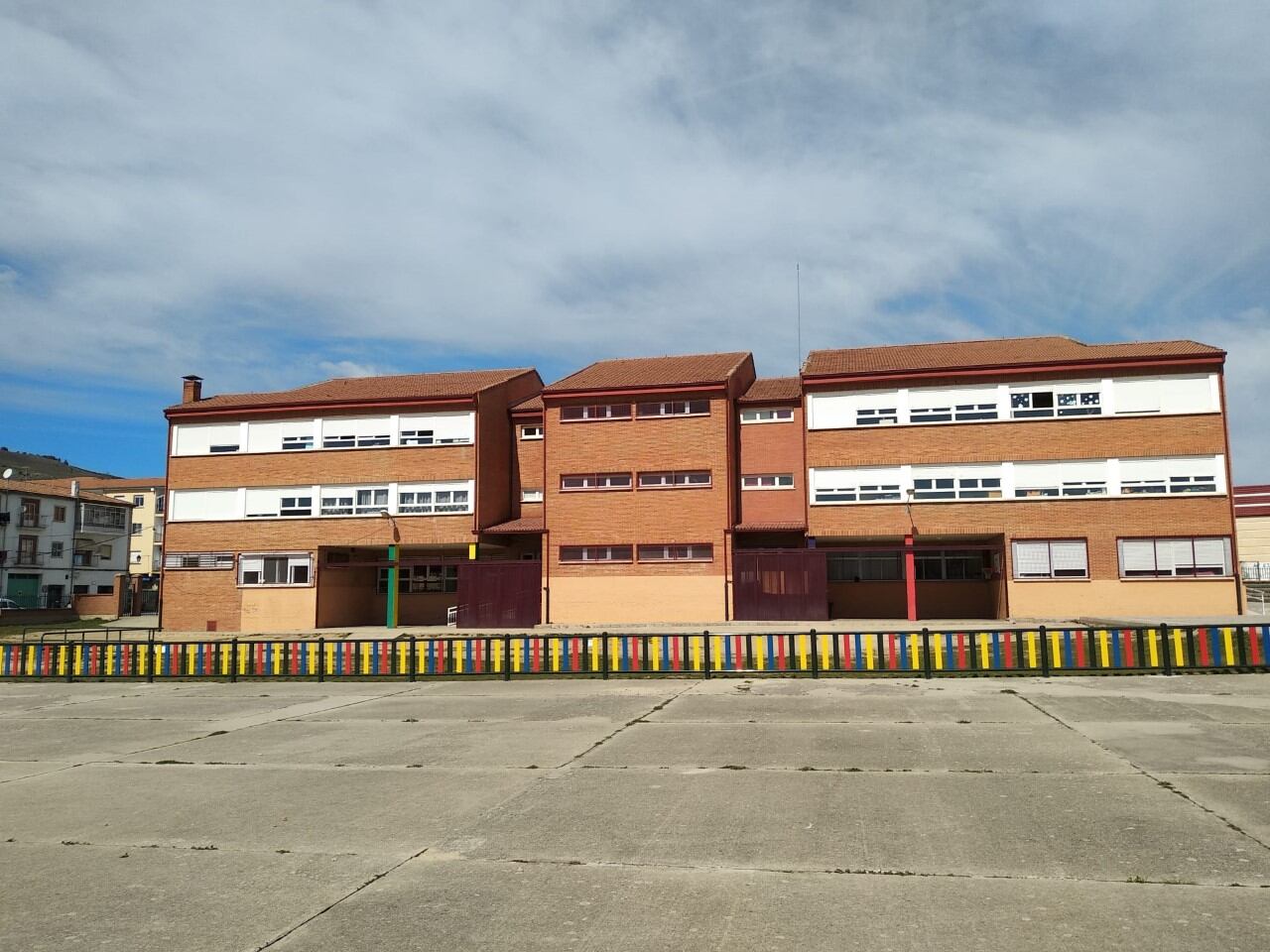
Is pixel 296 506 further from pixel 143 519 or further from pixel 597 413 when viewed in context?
pixel 143 519

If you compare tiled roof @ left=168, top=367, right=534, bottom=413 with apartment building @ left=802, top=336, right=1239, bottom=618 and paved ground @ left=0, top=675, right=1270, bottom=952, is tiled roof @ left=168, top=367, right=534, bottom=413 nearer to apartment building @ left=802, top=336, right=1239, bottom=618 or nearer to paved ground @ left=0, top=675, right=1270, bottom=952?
apartment building @ left=802, top=336, right=1239, bottom=618

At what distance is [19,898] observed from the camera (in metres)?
6.34

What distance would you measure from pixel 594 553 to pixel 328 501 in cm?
1201

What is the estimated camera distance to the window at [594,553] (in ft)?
123

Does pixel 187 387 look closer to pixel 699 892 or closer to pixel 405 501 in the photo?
pixel 405 501

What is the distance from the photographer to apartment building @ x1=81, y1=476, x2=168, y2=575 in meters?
89.2

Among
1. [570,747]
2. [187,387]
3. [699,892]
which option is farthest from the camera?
[187,387]

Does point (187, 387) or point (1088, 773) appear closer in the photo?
point (1088, 773)

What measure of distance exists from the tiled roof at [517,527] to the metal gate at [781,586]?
8.33m

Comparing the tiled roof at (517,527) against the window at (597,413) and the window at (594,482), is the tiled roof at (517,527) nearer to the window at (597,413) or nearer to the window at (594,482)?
the window at (594,482)

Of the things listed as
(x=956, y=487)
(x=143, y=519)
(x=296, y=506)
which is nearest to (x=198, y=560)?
(x=296, y=506)

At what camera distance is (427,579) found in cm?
4331

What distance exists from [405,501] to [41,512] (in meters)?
48.3

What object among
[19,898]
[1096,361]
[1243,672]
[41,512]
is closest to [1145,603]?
[1096,361]
